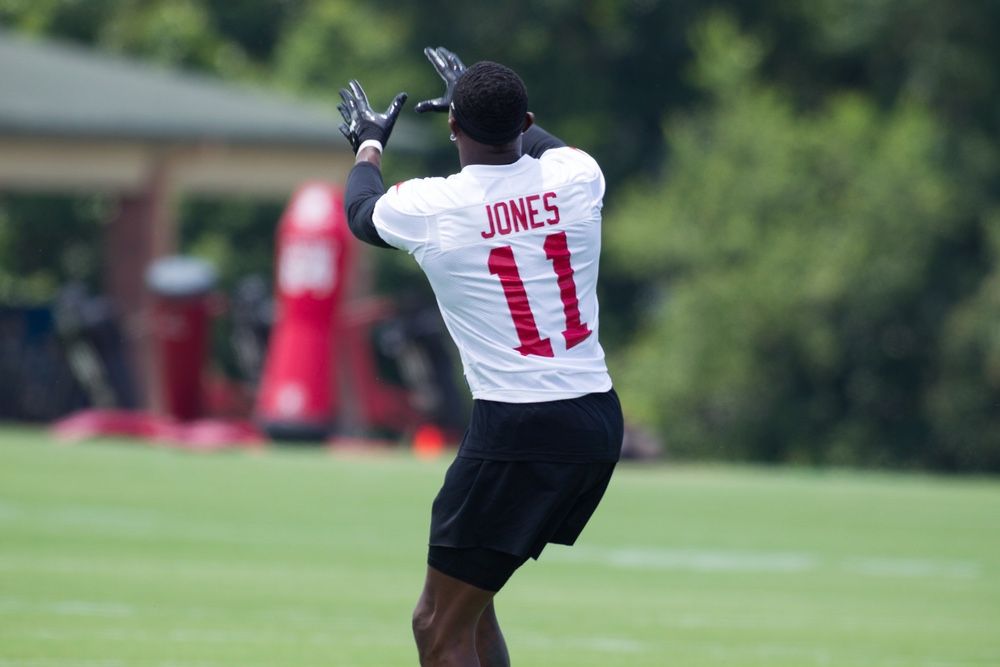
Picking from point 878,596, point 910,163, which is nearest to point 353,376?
point 910,163

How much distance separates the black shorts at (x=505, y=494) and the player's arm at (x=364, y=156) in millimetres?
736

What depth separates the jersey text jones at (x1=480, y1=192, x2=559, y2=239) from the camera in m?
6.47

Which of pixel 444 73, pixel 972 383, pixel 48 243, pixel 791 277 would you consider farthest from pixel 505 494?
pixel 48 243

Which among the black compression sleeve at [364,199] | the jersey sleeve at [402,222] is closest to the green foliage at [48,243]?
the black compression sleeve at [364,199]

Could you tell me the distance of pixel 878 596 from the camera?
43.4ft

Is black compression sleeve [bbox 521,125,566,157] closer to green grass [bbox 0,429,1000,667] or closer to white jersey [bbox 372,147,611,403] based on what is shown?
white jersey [bbox 372,147,611,403]

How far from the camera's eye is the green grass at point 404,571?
1017cm

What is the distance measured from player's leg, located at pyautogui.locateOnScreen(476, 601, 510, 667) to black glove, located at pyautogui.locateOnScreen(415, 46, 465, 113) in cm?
168

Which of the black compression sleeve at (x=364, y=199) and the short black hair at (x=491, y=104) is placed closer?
the short black hair at (x=491, y=104)

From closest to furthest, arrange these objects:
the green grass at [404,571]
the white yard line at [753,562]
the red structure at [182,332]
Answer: the green grass at [404,571] → the white yard line at [753,562] → the red structure at [182,332]

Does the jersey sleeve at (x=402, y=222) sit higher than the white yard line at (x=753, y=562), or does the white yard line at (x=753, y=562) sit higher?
the jersey sleeve at (x=402, y=222)

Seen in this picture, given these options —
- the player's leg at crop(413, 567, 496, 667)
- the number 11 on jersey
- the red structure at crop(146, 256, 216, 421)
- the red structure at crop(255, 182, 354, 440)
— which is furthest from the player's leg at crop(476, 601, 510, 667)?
the red structure at crop(146, 256, 216, 421)

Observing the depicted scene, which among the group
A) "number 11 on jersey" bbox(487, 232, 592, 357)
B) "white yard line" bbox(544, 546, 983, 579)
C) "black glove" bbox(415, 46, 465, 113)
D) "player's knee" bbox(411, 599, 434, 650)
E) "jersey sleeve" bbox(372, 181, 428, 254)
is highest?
"black glove" bbox(415, 46, 465, 113)

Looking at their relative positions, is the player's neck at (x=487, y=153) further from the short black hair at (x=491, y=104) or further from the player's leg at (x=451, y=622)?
the player's leg at (x=451, y=622)
